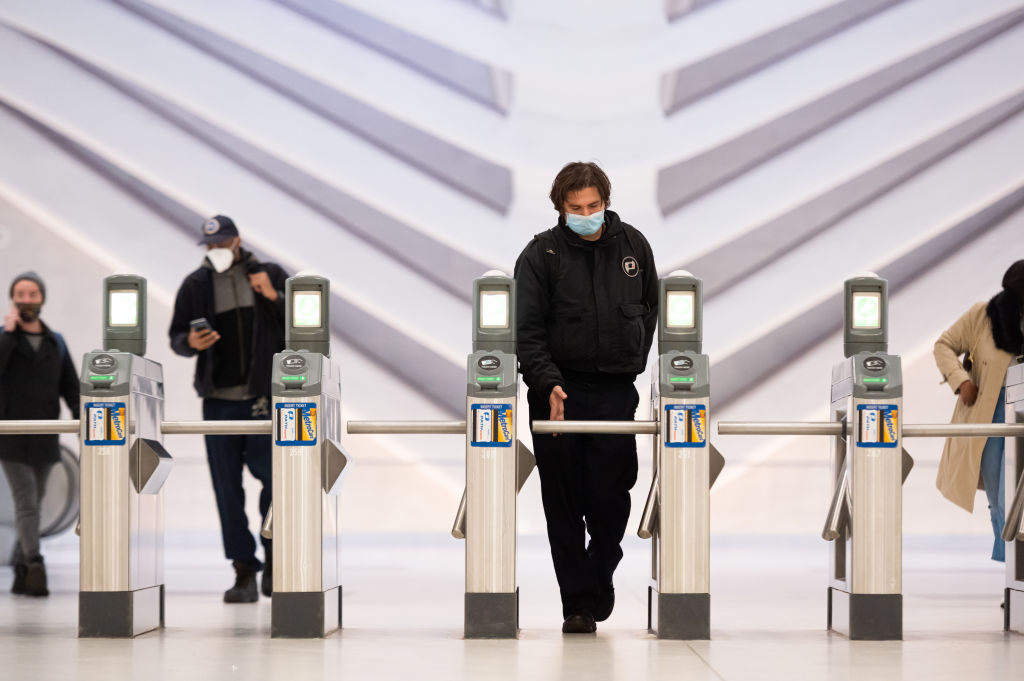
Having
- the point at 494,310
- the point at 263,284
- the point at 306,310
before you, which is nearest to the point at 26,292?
the point at 263,284

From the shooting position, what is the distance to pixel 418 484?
7836mm

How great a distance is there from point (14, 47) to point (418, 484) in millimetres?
3613

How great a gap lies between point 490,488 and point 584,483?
37 cm

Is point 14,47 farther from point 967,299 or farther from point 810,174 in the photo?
point 967,299

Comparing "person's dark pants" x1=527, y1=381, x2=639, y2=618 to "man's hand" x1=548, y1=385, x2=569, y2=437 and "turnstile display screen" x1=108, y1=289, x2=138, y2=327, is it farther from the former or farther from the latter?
"turnstile display screen" x1=108, y1=289, x2=138, y2=327

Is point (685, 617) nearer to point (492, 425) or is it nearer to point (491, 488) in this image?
point (491, 488)

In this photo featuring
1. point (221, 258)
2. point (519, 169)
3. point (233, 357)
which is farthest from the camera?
point (519, 169)

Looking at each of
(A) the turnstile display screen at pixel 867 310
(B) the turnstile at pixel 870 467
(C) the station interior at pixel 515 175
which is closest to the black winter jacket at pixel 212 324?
(B) the turnstile at pixel 870 467

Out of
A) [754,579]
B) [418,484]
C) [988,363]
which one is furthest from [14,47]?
[988,363]

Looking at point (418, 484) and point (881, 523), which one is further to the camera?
point (418, 484)

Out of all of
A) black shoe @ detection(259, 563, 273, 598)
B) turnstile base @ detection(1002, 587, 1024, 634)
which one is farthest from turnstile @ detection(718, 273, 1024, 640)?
black shoe @ detection(259, 563, 273, 598)

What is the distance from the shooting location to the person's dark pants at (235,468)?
5141mm

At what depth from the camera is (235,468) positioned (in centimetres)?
519

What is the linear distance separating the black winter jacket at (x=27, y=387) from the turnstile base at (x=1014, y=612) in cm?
385
